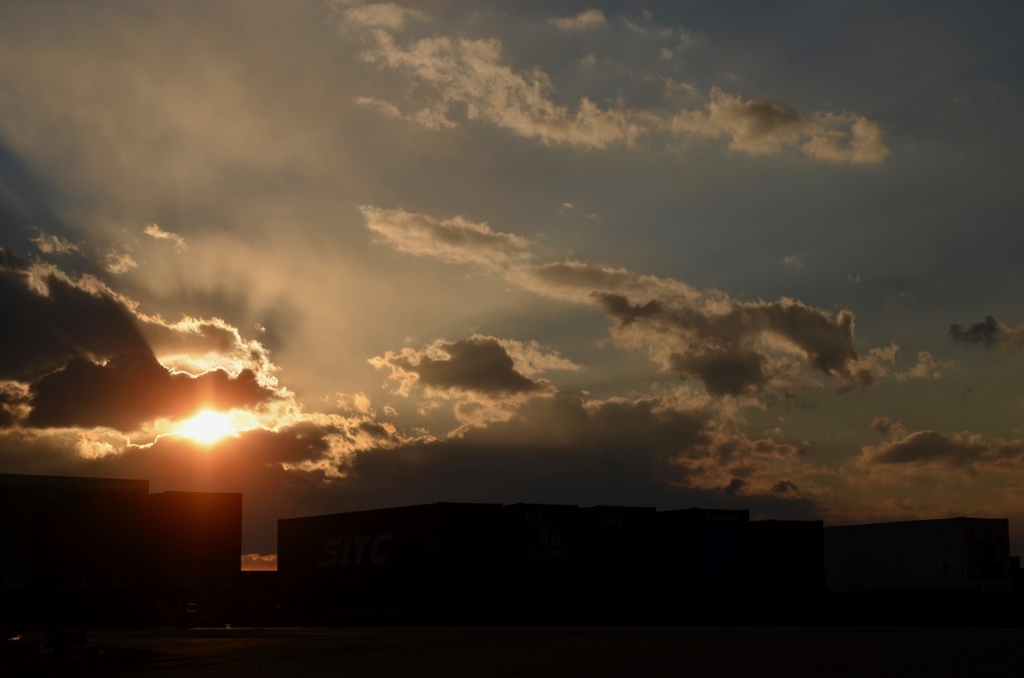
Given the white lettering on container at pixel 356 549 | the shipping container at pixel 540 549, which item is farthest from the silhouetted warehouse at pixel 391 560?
the shipping container at pixel 540 549

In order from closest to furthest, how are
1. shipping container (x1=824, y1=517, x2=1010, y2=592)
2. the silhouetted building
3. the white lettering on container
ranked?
1. the silhouetted building
2. shipping container (x1=824, y1=517, x2=1010, y2=592)
3. the white lettering on container

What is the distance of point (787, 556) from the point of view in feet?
147

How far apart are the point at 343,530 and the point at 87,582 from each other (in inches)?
452

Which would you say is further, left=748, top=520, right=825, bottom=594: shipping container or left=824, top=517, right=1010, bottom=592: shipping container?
left=748, top=520, right=825, bottom=594: shipping container

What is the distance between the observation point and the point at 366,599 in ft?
139

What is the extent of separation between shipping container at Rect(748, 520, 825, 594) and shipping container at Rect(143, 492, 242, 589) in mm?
22038

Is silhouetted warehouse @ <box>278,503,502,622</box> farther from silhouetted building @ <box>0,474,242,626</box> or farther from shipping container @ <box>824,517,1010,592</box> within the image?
shipping container @ <box>824,517,1010,592</box>

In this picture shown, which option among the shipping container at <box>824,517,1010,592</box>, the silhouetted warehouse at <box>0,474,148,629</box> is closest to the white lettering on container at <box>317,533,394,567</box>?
the silhouetted warehouse at <box>0,474,148,629</box>

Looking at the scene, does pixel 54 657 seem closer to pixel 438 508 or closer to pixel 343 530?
pixel 438 508

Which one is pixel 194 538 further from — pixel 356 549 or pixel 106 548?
pixel 356 549

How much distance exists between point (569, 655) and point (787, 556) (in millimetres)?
24485

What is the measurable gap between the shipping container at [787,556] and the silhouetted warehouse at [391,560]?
12379mm

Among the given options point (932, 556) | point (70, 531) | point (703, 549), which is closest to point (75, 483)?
point (70, 531)

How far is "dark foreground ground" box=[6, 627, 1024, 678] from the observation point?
1975 cm
